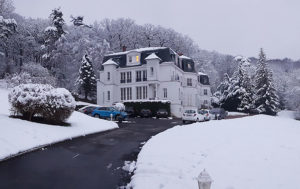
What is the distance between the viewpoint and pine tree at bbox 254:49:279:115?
1987 inches

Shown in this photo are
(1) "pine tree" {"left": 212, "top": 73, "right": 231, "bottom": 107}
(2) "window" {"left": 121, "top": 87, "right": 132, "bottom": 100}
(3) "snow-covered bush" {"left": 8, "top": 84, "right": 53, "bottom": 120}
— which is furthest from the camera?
(1) "pine tree" {"left": 212, "top": 73, "right": 231, "bottom": 107}

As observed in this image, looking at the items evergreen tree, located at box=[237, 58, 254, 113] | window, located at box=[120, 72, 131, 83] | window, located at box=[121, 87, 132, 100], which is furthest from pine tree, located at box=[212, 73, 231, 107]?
window, located at box=[120, 72, 131, 83]

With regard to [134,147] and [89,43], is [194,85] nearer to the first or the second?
[89,43]

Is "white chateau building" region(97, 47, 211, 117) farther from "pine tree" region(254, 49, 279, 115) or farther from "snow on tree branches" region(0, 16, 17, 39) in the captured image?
"snow on tree branches" region(0, 16, 17, 39)

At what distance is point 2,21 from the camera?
4409cm

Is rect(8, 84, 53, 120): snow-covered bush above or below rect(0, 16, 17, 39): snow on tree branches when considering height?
below

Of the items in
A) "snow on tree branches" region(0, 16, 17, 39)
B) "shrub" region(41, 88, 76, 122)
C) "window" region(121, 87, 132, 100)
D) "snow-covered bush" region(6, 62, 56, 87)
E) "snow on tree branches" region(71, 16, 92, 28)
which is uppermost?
"snow on tree branches" region(71, 16, 92, 28)

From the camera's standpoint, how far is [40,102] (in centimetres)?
1476

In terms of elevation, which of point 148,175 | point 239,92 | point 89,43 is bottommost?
point 148,175

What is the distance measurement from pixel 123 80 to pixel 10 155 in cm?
3802

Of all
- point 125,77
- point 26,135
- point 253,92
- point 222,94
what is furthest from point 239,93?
point 26,135

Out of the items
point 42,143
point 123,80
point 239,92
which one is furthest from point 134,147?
point 239,92

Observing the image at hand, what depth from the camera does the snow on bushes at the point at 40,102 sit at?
14.6 m

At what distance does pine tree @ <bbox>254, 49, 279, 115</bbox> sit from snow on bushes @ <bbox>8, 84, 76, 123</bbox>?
4424cm
